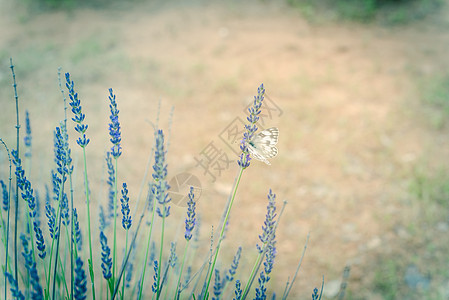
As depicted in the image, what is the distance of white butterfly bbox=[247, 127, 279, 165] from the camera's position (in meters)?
1.06

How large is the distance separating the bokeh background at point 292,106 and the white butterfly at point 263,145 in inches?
25.1

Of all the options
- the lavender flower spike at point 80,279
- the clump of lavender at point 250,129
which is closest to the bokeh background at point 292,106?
the clump of lavender at point 250,129

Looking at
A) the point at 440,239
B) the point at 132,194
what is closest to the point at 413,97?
the point at 440,239

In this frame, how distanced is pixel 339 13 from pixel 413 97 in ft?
7.46

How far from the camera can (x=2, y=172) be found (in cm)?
311

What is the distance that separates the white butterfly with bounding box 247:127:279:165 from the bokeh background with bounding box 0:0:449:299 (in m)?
0.64

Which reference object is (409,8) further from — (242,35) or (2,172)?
(2,172)

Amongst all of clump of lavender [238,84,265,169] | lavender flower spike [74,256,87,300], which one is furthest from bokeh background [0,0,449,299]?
lavender flower spike [74,256,87,300]

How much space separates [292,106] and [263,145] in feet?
9.79

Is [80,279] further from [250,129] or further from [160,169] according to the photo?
[250,129]

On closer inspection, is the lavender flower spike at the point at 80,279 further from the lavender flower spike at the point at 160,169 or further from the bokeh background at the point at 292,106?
the bokeh background at the point at 292,106

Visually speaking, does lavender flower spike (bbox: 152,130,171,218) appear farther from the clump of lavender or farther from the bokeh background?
the bokeh background

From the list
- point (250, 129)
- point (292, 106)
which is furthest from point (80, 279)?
point (292, 106)

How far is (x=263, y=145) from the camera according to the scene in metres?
1.10
